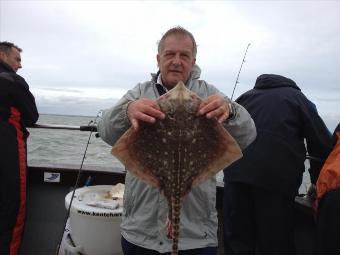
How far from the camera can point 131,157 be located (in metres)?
2.16

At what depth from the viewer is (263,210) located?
3.94m

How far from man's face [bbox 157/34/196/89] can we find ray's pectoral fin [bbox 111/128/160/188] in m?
0.68

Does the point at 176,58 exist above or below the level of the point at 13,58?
below

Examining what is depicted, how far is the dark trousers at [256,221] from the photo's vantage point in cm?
391

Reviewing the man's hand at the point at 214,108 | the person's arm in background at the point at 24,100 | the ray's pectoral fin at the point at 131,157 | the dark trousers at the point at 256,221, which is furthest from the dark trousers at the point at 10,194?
the man's hand at the point at 214,108

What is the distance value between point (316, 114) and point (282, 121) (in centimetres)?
42

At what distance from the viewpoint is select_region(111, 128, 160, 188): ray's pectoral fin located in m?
2.12

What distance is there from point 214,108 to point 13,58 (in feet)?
13.4

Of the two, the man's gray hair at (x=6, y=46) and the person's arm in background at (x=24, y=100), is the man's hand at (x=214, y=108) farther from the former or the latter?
the man's gray hair at (x=6, y=46)

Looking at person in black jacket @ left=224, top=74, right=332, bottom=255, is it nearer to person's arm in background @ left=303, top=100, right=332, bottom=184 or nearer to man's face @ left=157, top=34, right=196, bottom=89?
person's arm in background @ left=303, top=100, right=332, bottom=184

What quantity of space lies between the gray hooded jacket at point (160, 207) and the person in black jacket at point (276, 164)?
54.6 inches

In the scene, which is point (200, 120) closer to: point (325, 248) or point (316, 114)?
point (325, 248)

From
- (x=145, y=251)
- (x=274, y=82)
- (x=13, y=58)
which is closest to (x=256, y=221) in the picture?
(x=274, y=82)

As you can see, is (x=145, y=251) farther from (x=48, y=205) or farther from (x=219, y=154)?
(x=48, y=205)
